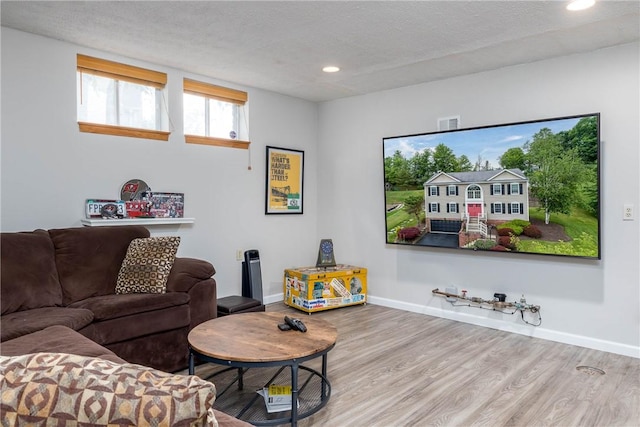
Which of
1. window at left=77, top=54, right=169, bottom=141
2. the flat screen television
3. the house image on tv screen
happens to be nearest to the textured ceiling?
window at left=77, top=54, right=169, bottom=141

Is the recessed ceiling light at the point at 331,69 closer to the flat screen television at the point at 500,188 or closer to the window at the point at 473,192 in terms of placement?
the flat screen television at the point at 500,188

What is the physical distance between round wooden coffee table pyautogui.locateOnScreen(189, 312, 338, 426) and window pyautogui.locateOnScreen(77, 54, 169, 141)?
205 centimetres

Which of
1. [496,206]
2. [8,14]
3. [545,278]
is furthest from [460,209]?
[8,14]

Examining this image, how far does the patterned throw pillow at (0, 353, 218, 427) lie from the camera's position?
2.55 feet

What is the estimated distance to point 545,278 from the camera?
12.1 feet

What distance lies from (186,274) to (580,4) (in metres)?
3.11

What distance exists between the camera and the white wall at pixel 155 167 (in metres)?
3.15

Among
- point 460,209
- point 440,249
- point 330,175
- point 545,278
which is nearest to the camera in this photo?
point 545,278

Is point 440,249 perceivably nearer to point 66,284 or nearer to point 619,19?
point 619,19

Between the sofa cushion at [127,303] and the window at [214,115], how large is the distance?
178cm

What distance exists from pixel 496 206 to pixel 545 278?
0.74 meters

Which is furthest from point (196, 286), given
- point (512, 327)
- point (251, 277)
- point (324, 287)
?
point (512, 327)

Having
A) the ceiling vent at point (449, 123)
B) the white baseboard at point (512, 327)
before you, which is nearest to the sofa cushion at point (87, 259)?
the white baseboard at point (512, 327)

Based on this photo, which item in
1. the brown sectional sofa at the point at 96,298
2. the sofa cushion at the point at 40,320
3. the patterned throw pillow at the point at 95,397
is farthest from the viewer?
the brown sectional sofa at the point at 96,298
